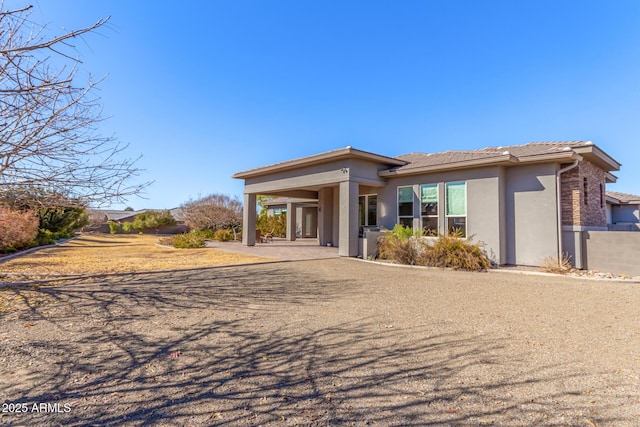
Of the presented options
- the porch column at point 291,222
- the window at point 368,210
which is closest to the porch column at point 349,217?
the window at point 368,210

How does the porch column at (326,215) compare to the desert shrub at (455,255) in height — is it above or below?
above

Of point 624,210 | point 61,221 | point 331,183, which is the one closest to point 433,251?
point 331,183

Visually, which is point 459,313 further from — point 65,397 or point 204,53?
point 204,53

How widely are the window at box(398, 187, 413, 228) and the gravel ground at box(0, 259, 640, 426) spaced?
6.63 m

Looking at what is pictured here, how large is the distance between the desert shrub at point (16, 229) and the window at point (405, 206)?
592 inches

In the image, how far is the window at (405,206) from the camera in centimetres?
1277

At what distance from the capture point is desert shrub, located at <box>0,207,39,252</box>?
517 inches

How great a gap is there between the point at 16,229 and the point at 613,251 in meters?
22.6

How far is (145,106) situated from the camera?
6.97 meters

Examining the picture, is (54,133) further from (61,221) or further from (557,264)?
(61,221)

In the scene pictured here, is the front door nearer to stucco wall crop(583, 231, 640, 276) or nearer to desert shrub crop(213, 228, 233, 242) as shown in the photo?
desert shrub crop(213, 228, 233, 242)

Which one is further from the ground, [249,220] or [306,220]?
[306,220]

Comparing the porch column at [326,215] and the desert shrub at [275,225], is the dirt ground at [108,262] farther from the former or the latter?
the desert shrub at [275,225]

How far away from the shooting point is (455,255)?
32.1 feet
